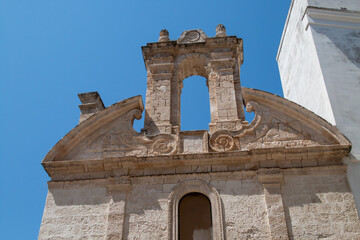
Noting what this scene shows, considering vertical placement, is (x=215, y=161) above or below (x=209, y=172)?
above

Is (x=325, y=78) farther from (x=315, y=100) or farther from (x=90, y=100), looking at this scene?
(x=90, y=100)

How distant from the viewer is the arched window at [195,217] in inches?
325

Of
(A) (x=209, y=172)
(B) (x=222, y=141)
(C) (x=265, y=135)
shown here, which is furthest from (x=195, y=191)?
(C) (x=265, y=135)

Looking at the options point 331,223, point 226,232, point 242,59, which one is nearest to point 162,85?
point 242,59

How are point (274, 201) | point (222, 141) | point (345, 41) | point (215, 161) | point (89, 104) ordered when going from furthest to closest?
1. point (345, 41)
2. point (89, 104)
3. point (222, 141)
4. point (215, 161)
5. point (274, 201)

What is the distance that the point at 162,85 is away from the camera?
1080 cm

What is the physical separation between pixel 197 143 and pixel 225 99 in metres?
1.50

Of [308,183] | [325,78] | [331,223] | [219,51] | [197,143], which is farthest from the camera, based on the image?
[219,51]

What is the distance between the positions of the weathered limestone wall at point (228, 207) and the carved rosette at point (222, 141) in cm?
67

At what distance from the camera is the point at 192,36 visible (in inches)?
471

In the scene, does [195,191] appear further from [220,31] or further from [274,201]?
[220,31]

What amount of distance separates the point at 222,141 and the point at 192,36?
12.5ft

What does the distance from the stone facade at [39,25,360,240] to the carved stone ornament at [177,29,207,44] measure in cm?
183

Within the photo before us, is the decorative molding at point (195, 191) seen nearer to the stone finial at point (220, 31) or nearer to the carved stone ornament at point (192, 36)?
the carved stone ornament at point (192, 36)
